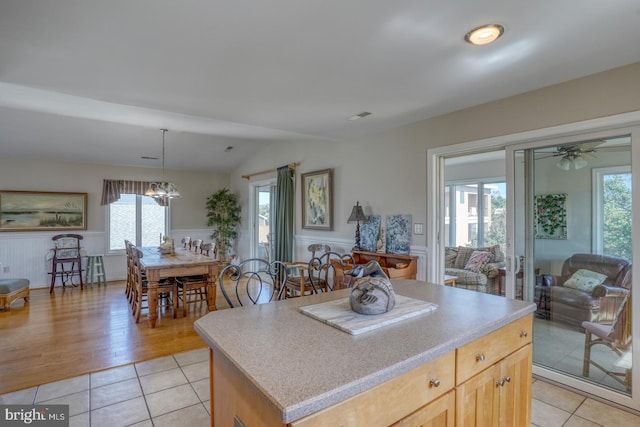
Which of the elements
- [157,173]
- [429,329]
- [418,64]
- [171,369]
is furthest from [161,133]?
[429,329]

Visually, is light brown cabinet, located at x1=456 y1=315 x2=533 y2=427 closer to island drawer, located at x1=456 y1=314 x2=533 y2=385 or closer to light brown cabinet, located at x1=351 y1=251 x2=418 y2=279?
island drawer, located at x1=456 y1=314 x2=533 y2=385

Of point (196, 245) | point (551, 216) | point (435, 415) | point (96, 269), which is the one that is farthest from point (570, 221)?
point (96, 269)

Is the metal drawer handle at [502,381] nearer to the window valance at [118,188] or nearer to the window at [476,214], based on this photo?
the window at [476,214]

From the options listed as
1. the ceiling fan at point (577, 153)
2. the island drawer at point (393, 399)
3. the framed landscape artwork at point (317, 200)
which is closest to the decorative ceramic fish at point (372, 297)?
the island drawer at point (393, 399)

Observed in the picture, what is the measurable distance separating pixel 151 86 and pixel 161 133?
319cm

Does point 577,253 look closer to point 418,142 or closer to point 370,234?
point 418,142

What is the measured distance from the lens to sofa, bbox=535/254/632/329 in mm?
2445

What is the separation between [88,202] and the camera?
21.5 ft

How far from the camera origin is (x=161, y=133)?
546cm

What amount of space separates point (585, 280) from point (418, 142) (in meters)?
1.93

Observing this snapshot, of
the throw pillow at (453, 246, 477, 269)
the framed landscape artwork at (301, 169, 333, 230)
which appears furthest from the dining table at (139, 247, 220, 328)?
the throw pillow at (453, 246, 477, 269)

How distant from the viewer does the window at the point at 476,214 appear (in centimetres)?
623

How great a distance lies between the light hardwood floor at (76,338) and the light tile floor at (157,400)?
216 mm

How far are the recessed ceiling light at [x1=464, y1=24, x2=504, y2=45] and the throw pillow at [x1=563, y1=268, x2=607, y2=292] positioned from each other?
6.41 feet
